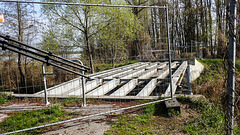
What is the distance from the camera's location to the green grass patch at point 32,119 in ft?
10.3

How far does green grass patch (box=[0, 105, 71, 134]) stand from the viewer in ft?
10.3

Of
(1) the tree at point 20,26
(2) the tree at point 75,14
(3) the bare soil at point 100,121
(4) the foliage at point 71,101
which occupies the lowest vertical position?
(3) the bare soil at point 100,121

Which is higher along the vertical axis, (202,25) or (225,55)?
(202,25)

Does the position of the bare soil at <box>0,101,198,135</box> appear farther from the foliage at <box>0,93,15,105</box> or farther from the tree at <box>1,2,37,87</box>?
the tree at <box>1,2,37,87</box>

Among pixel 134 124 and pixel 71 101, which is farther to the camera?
pixel 71 101

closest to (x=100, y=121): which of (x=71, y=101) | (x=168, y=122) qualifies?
(x=168, y=122)

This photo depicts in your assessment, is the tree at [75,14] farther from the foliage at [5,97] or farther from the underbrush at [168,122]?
the underbrush at [168,122]

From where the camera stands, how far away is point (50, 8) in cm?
1012

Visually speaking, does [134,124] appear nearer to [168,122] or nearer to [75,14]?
[168,122]

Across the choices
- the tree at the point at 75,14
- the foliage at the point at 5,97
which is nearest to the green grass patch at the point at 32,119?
the foliage at the point at 5,97

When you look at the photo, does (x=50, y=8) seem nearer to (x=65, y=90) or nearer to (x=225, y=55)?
(x=65, y=90)

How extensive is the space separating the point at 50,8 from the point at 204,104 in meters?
9.34

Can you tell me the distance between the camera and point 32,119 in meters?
A: 3.45

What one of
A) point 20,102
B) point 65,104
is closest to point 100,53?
point 65,104
